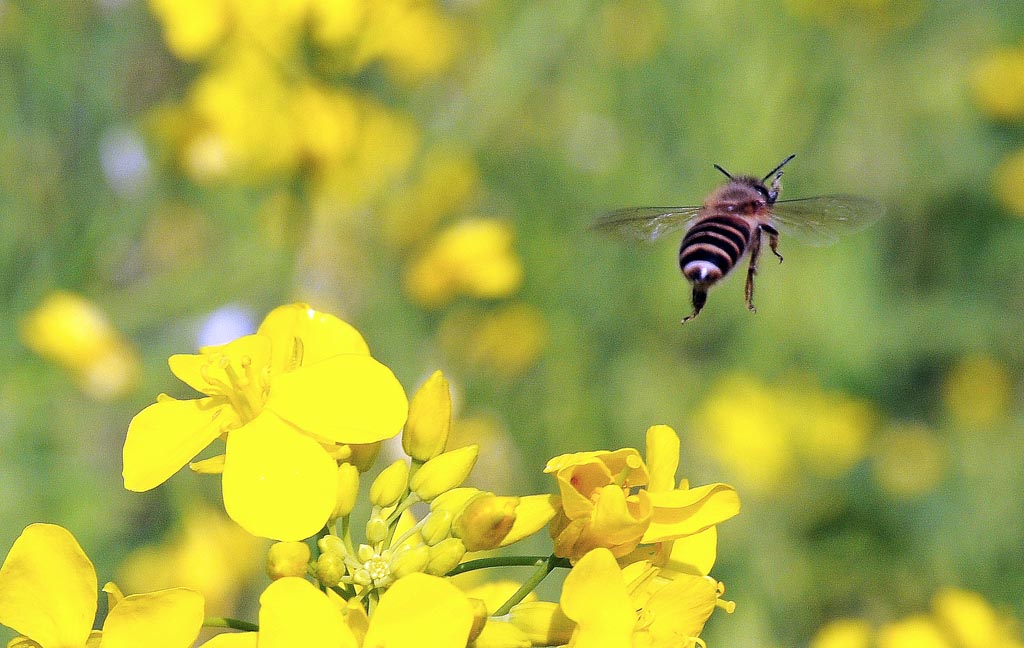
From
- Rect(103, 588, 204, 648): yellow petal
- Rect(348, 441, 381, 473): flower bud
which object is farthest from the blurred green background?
Rect(103, 588, 204, 648): yellow petal

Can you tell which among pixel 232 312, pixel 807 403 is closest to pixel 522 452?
pixel 232 312

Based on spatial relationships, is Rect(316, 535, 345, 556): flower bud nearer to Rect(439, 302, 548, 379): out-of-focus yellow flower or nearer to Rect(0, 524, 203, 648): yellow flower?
Rect(0, 524, 203, 648): yellow flower

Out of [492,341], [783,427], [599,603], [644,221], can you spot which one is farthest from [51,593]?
[783,427]

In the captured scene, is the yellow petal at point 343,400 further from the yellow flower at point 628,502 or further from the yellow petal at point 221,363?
the yellow flower at point 628,502

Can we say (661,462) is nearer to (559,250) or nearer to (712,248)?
(712,248)

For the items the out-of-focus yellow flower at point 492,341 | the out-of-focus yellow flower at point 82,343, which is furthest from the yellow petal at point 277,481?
the out-of-focus yellow flower at point 492,341

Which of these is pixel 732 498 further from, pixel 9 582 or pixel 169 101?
pixel 169 101
